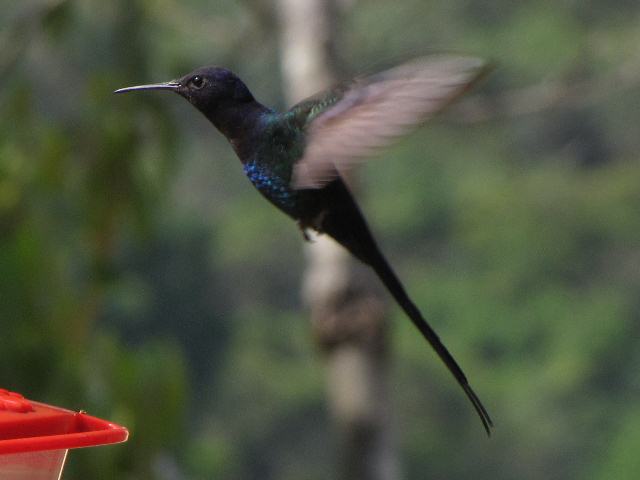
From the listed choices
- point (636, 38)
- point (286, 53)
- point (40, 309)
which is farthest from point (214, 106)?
point (636, 38)

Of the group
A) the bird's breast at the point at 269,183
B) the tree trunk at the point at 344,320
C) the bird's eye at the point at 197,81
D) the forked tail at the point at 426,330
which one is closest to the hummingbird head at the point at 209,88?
the bird's eye at the point at 197,81

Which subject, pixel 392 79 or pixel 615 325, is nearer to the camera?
pixel 392 79

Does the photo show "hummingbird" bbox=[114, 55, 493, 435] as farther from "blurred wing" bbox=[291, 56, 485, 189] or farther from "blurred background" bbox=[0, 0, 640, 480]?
"blurred background" bbox=[0, 0, 640, 480]

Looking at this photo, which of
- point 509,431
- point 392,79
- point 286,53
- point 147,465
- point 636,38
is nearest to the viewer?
point 392,79

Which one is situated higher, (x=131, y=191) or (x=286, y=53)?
(x=286, y=53)

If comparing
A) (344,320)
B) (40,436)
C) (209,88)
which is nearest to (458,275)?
(344,320)

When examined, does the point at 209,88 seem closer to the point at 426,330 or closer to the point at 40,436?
the point at 426,330

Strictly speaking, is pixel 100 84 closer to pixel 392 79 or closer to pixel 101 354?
pixel 101 354

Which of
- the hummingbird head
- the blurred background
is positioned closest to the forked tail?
the hummingbird head
